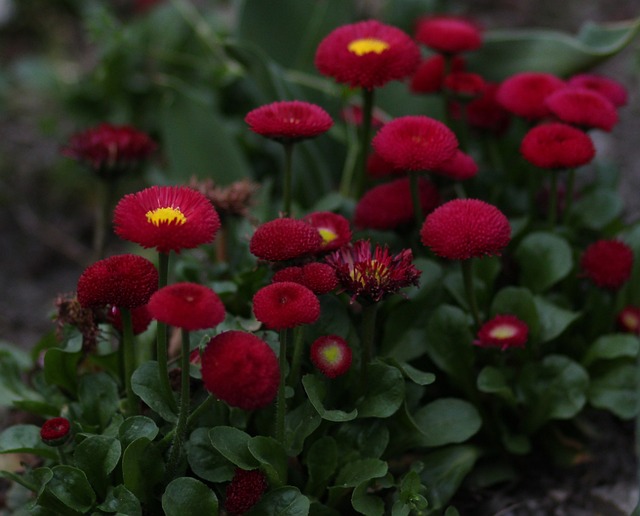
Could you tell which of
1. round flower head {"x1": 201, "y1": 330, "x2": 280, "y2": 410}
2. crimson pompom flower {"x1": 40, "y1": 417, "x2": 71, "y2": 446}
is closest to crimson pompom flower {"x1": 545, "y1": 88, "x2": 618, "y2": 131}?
round flower head {"x1": 201, "y1": 330, "x2": 280, "y2": 410}

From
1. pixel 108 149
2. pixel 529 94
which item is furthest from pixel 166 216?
pixel 529 94

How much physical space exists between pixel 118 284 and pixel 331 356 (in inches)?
15.7

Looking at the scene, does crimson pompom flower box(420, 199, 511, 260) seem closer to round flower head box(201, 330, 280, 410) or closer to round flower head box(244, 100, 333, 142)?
round flower head box(244, 100, 333, 142)

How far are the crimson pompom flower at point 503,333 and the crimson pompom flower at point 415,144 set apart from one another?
1.26 feet

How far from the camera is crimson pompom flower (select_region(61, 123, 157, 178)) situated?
82.9 inches

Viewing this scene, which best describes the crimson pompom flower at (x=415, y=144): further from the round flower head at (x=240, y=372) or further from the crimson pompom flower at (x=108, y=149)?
the crimson pompom flower at (x=108, y=149)

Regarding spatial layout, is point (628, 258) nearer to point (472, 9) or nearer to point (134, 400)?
point (134, 400)

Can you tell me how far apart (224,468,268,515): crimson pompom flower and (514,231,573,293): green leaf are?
897mm

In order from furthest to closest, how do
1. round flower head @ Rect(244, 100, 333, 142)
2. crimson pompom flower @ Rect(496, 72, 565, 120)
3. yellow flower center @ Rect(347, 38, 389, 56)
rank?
1. crimson pompom flower @ Rect(496, 72, 565, 120)
2. yellow flower center @ Rect(347, 38, 389, 56)
3. round flower head @ Rect(244, 100, 333, 142)

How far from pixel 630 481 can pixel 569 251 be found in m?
0.57

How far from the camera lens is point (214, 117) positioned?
251 cm

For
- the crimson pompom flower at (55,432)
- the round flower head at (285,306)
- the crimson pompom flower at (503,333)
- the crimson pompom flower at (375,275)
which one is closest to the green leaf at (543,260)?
the crimson pompom flower at (503,333)

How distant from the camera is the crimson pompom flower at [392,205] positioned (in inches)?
71.4

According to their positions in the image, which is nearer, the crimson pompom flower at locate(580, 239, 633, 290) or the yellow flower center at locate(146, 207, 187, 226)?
the yellow flower center at locate(146, 207, 187, 226)
